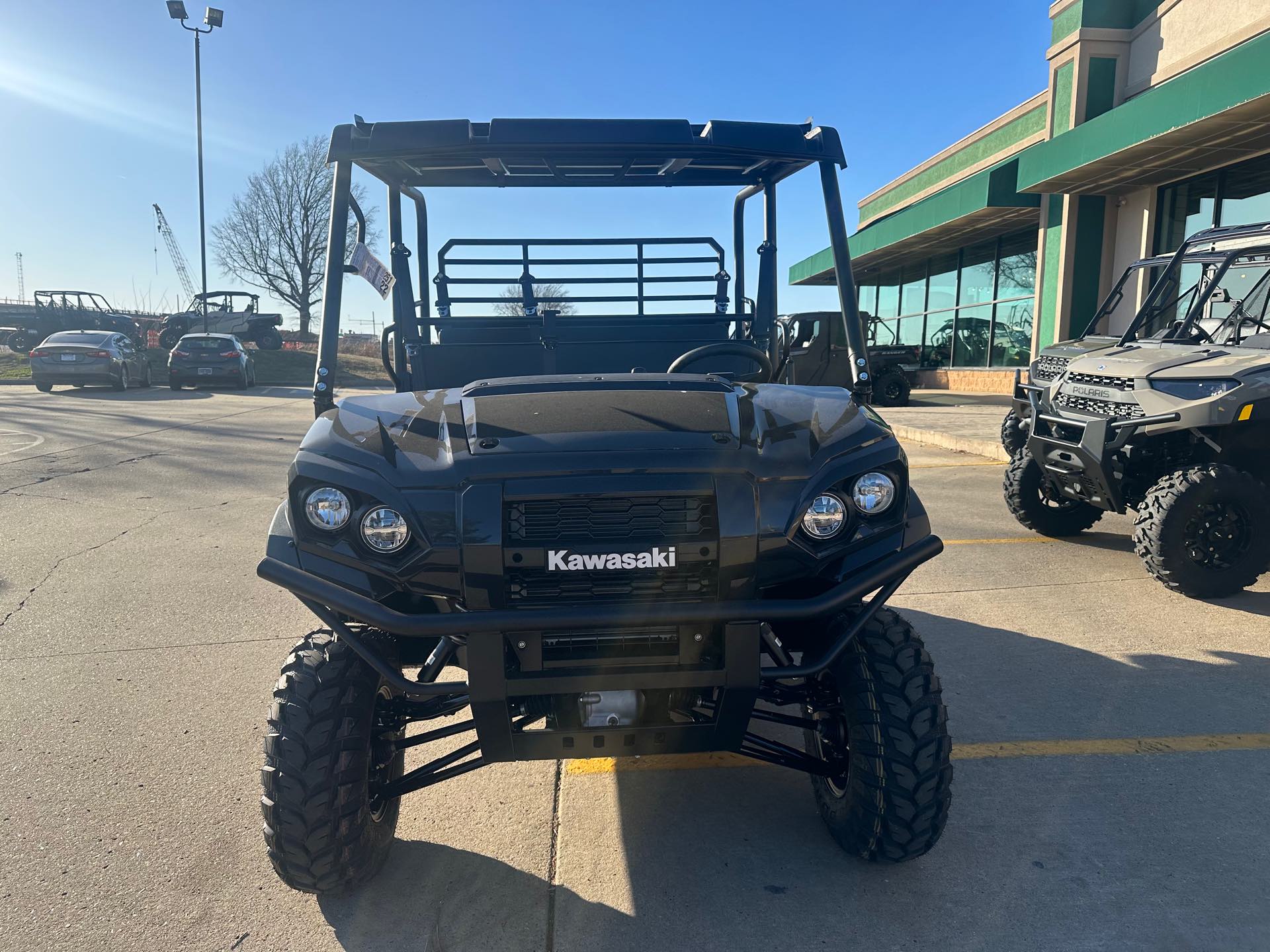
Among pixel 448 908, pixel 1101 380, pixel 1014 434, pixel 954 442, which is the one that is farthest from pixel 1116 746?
pixel 954 442

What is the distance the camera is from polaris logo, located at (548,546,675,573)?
2.01m

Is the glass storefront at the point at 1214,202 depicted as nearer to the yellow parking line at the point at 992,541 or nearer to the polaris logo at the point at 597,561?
the yellow parking line at the point at 992,541

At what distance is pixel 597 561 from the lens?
79.0 inches

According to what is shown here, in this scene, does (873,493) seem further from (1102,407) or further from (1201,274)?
(1201,274)

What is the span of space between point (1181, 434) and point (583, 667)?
176 inches

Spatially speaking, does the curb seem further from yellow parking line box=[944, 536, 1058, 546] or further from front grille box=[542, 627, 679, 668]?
front grille box=[542, 627, 679, 668]

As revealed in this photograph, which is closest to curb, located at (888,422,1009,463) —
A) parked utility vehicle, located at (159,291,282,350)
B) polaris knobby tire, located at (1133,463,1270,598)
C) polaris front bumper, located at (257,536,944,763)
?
polaris knobby tire, located at (1133,463,1270,598)

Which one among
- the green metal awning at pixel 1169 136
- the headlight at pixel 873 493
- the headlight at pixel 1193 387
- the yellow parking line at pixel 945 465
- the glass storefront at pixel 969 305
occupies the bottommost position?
the yellow parking line at pixel 945 465

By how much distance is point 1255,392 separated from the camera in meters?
4.64

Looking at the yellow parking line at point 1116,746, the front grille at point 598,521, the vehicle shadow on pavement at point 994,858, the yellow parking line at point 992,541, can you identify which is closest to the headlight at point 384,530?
the front grille at point 598,521

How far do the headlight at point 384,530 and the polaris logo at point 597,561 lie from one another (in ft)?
1.22

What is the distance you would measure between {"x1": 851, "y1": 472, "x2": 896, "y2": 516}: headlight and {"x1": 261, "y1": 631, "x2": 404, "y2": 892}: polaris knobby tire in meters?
1.32

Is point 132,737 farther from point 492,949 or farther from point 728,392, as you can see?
point 728,392

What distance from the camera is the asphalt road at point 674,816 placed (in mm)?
2234
